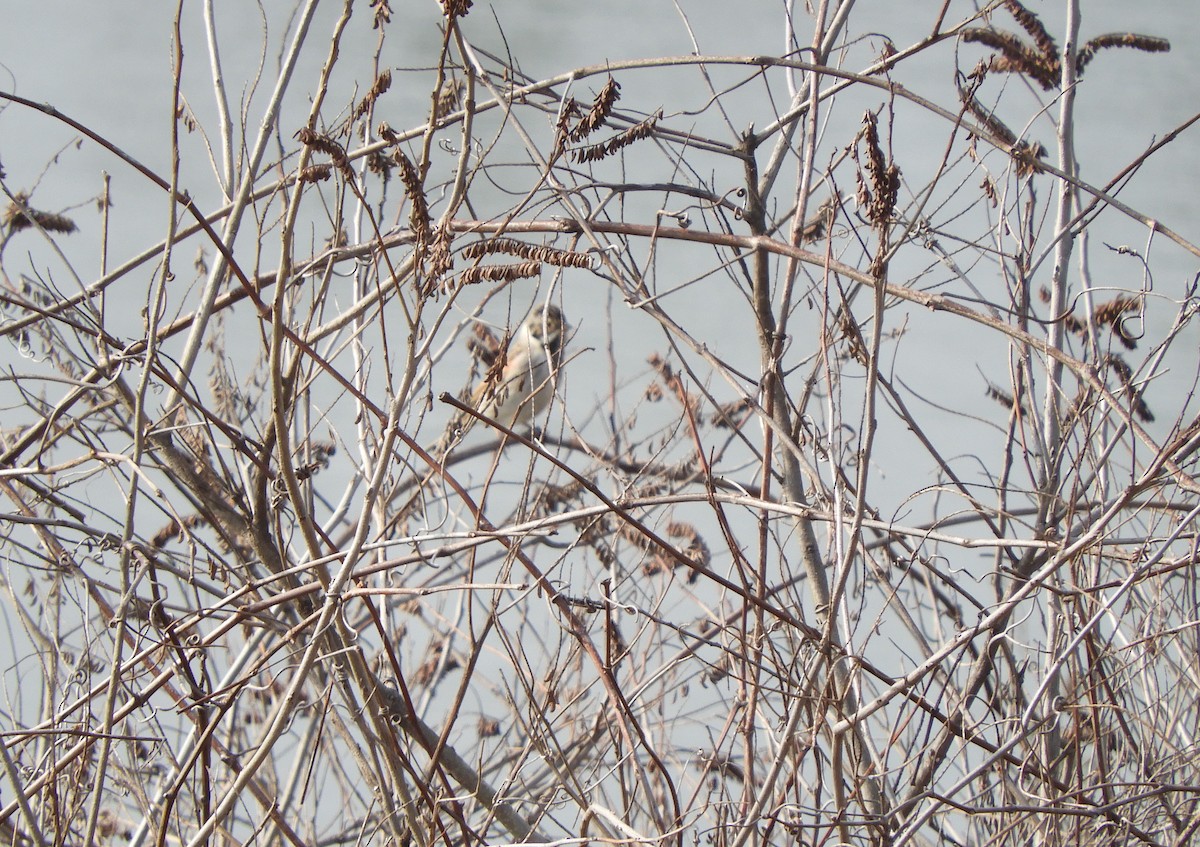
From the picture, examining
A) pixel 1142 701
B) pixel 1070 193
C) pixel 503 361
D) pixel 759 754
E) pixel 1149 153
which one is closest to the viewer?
pixel 503 361

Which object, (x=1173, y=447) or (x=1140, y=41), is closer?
(x=1173, y=447)

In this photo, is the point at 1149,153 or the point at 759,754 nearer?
the point at 1149,153

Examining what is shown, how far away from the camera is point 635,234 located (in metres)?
2.13

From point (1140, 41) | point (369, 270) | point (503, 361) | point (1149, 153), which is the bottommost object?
point (503, 361)

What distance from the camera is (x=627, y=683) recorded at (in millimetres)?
2965

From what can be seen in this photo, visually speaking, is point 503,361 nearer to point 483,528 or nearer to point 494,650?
point 483,528

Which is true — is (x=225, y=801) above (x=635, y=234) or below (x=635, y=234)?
below

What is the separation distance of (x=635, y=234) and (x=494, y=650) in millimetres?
1177

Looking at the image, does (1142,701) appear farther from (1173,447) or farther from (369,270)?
(369,270)

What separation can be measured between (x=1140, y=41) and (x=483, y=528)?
1673 mm

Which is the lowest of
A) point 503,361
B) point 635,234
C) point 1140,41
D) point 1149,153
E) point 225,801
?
point 225,801

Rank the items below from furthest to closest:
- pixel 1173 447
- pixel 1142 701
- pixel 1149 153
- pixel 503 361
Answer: pixel 1142 701, pixel 1149 153, pixel 503 361, pixel 1173 447

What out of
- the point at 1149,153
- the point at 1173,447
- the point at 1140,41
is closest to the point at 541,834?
the point at 1173,447

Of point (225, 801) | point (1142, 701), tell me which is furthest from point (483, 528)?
point (1142, 701)
